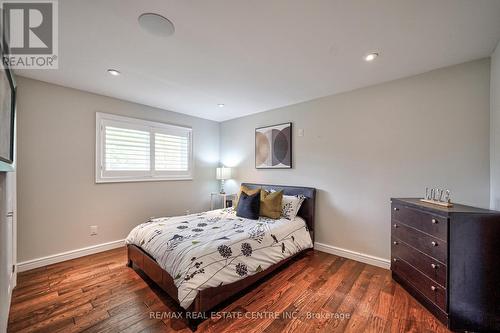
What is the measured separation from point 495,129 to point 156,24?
10.5 feet

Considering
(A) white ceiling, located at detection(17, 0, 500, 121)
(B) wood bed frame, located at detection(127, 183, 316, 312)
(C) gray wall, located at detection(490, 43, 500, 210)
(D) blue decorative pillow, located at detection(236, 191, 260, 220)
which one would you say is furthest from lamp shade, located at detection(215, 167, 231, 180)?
(C) gray wall, located at detection(490, 43, 500, 210)

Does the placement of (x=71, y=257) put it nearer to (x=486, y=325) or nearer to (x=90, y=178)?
(x=90, y=178)

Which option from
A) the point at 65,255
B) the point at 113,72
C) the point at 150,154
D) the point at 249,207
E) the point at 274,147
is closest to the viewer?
the point at 113,72

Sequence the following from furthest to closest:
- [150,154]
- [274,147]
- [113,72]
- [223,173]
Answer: [223,173] → [274,147] → [150,154] → [113,72]

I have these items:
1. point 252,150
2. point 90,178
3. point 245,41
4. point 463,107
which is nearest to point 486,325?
point 463,107

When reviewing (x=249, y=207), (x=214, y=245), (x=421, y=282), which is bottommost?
(x=421, y=282)

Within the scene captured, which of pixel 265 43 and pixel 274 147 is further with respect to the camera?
pixel 274 147

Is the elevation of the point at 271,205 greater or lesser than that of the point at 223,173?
lesser

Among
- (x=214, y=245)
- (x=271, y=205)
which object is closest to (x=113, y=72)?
(x=214, y=245)

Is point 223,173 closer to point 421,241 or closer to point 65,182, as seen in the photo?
point 65,182

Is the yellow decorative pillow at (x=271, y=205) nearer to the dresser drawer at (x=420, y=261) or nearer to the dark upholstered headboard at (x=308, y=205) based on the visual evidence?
the dark upholstered headboard at (x=308, y=205)

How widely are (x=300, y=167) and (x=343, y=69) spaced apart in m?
1.62

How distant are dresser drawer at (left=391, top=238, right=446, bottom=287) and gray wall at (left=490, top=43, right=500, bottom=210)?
2.64 ft

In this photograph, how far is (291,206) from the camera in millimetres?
3080
